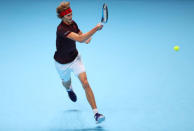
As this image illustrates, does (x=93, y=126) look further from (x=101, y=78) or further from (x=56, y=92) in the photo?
(x=101, y=78)

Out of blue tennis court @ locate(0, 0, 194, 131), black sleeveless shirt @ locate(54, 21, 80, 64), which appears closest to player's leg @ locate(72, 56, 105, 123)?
black sleeveless shirt @ locate(54, 21, 80, 64)

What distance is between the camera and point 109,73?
546 centimetres

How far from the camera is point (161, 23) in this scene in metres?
8.12

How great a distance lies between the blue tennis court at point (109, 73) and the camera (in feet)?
13.4

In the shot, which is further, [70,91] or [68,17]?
[70,91]

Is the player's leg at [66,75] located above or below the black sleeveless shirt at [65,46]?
below

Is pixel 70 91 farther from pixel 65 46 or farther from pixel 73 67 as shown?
pixel 65 46

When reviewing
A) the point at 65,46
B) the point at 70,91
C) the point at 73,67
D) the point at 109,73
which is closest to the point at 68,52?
the point at 65,46

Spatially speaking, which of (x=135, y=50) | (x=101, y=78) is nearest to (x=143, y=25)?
(x=135, y=50)

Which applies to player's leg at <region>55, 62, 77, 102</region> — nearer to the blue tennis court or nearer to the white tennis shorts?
the white tennis shorts

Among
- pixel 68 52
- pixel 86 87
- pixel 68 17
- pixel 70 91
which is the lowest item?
pixel 86 87

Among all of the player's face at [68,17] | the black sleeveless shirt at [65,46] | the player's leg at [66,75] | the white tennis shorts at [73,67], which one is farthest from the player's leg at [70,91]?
the player's face at [68,17]

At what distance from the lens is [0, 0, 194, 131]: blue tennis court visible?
4078mm

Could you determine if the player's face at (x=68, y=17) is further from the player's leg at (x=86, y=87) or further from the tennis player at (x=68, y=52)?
the player's leg at (x=86, y=87)
